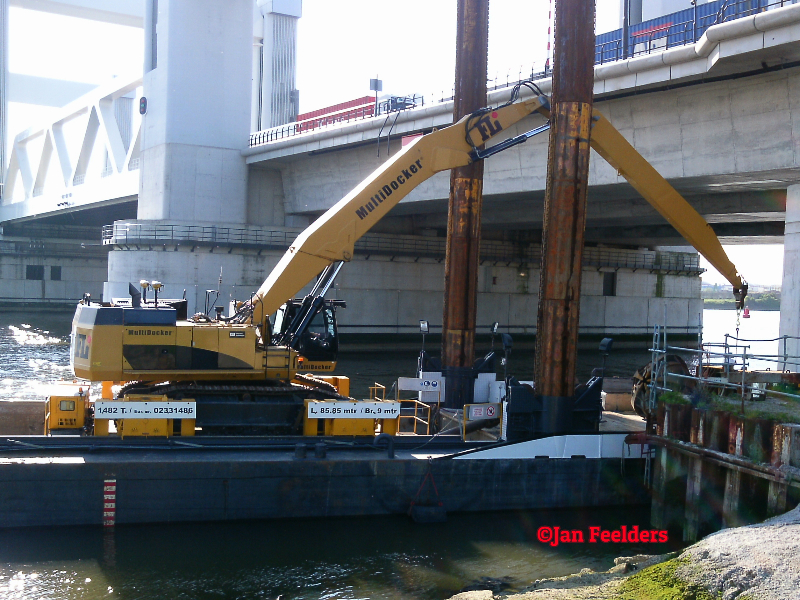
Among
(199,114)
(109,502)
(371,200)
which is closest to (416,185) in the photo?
(371,200)

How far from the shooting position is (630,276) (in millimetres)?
57188

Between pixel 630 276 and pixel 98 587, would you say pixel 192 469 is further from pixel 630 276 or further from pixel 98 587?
pixel 630 276

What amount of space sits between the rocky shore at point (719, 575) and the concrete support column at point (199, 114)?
3719 cm

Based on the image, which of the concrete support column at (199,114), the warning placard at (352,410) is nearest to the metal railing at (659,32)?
the warning placard at (352,410)

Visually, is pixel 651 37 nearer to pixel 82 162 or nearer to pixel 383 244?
pixel 383 244

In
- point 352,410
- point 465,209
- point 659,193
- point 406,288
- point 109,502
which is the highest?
point 659,193

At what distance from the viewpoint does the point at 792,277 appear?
72.4 feet

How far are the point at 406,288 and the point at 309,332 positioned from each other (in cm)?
3098

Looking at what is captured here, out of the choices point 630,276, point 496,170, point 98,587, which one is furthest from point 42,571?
point 630,276

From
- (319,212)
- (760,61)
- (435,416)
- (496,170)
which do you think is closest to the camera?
(435,416)

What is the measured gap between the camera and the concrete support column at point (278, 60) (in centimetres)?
6594

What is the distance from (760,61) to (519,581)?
1582 centimetres

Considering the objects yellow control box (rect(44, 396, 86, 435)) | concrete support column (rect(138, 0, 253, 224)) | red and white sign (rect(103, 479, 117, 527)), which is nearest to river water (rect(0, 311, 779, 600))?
red and white sign (rect(103, 479, 117, 527))

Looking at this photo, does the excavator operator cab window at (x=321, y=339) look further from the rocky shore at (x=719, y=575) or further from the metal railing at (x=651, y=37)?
the metal railing at (x=651, y=37)
